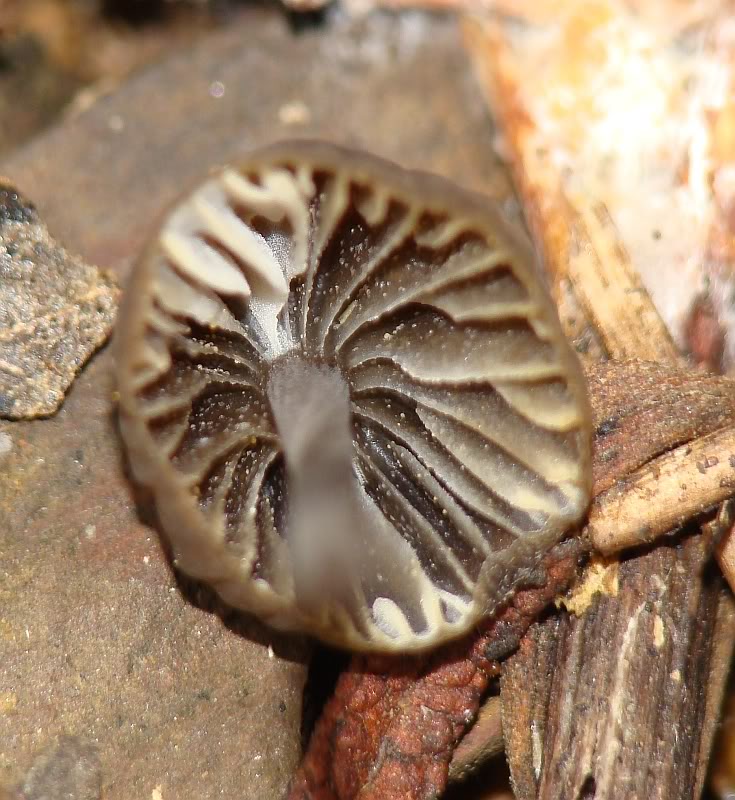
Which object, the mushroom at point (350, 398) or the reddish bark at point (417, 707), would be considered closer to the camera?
the mushroom at point (350, 398)

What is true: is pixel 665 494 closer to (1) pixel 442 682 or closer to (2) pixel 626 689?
(2) pixel 626 689

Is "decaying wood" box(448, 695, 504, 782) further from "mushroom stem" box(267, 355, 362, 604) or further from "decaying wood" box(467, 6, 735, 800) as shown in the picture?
"mushroom stem" box(267, 355, 362, 604)

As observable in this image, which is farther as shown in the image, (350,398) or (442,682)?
(350,398)

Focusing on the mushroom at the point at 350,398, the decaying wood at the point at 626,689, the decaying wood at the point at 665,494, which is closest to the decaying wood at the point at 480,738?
the decaying wood at the point at 626,689

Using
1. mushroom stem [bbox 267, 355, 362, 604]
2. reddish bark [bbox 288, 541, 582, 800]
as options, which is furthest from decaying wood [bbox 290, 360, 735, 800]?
mushroom stem [bbox 267, 355, 362, 604]

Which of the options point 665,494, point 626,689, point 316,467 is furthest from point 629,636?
point 316,467

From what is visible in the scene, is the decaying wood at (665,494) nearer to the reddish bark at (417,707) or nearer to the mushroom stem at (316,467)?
the reddish bark at (417,707)

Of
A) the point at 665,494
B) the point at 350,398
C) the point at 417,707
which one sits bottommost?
the point at 417,707

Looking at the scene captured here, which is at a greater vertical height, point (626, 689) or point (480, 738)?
point (626, 689)

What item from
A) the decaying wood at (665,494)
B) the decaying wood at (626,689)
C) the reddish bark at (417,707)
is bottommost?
the reddish bark at (417,707)
